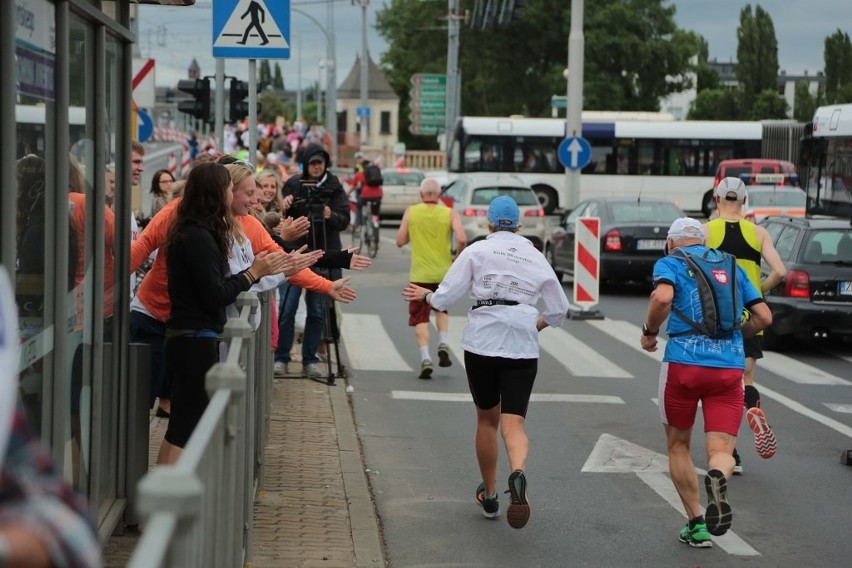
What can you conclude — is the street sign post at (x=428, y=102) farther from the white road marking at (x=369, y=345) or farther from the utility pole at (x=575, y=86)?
the white road marking at (x=369, y=345)

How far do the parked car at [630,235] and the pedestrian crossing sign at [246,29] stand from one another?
9881 millimetres

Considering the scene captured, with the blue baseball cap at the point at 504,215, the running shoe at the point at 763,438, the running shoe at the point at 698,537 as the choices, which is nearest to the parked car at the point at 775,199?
the running shoe at the point at 763,438

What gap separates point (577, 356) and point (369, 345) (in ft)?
7.15

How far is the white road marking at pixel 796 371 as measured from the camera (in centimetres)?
1344

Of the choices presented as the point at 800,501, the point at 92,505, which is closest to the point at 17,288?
the point at 92,505

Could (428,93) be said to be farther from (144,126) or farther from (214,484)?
(214,484)

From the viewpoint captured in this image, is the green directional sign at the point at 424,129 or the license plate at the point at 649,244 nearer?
the license plate at the point at 649,244

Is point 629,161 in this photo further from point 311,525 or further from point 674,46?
point 311,525

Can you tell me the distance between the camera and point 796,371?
14.1 meters

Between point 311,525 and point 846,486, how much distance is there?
3.47m

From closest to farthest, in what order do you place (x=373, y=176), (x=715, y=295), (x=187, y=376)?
(x=187, y=376) → (x=715, y=295) → (x=373, y=176)

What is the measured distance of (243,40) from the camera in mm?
12016

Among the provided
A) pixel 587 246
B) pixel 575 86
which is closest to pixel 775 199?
pixel 575 86

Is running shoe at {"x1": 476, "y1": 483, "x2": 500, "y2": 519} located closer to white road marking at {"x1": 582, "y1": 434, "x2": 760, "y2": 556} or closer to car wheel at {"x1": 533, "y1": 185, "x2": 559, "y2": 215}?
white road marking at {"x1": 582, "y1": 434, "x2": 760, "y2": 556}
